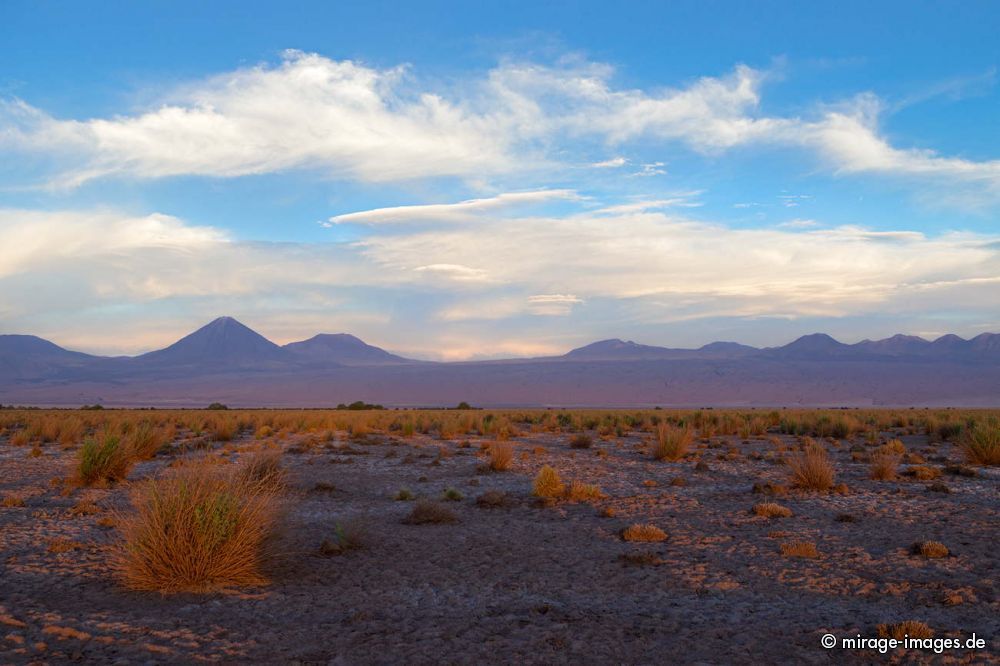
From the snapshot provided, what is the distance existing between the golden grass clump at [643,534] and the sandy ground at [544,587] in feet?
0.49

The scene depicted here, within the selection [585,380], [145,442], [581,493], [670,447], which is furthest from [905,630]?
[585,380]

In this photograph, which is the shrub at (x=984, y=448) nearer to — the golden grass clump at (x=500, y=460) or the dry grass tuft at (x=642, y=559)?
the golden grass clump at (x=500, y=460)

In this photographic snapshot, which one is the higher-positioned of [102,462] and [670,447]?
[102,462]

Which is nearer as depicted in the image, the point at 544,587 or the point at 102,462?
the point at 544,587

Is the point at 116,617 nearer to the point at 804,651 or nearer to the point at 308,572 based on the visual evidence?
the point at 308,572

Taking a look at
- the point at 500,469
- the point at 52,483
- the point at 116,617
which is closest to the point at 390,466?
the point at 500,469

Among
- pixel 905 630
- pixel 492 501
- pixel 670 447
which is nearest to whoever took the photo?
pixel 905 630

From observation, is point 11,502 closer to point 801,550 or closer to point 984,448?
point 801,550

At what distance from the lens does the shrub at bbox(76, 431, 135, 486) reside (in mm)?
15516

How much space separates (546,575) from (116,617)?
183 inches

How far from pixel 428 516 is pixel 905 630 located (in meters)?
7.41

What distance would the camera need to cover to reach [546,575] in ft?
29.8

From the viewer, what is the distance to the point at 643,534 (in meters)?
10.9

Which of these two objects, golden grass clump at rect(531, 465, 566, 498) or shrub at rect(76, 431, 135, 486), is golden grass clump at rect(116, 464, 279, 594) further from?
shrub at rect(76, 431, 135, 486)
